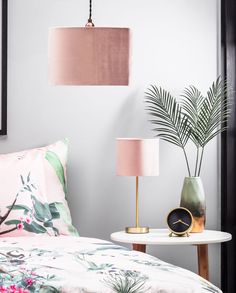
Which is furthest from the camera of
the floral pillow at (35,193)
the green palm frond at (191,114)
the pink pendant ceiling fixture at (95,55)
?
the green palm frond at (191,114)

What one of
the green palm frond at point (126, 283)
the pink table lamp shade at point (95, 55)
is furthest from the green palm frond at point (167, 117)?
the green palm frond at point (126, 283)

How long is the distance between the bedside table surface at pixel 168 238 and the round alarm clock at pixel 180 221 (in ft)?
0.13

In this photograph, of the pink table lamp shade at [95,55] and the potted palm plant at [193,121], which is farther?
the potted palm plant at [193,121]

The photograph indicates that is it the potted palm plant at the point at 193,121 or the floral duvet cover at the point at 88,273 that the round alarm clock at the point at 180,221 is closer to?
the potted palm plant at the point at 193,121

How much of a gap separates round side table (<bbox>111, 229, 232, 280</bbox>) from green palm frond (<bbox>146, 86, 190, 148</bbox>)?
0.53 metres

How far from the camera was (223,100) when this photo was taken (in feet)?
14.0

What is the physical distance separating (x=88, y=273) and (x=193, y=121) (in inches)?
72.0

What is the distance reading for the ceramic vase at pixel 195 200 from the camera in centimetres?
403

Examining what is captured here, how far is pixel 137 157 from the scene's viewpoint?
12.9 feet

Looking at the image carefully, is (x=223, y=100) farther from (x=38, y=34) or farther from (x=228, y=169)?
(x=38, y=34)

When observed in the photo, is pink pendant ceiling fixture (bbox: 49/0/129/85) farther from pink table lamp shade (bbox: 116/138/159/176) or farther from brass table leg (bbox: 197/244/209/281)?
brass table leg (bbox: 197/244/209/281)

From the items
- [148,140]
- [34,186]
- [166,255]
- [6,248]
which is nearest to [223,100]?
[148,140]

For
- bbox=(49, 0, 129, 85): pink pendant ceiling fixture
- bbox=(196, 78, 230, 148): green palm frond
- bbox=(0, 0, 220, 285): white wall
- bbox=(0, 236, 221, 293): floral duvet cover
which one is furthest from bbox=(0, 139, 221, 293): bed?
bbox=(196, 78, 230, 148): green palm frond

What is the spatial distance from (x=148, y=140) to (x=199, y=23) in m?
0.86
